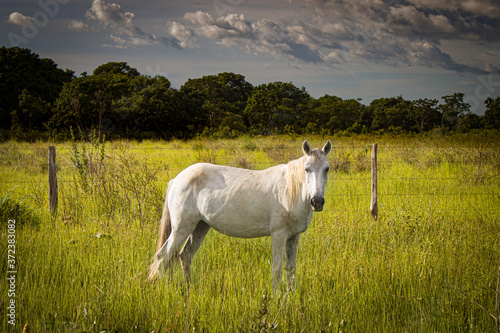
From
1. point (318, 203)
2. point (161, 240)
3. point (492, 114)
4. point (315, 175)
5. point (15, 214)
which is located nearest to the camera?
point (318, 203)

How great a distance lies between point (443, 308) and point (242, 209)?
218 cm

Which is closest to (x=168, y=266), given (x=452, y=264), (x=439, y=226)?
(x=452, y=264)

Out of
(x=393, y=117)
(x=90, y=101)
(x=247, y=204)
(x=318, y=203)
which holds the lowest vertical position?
(x=247, y=204)

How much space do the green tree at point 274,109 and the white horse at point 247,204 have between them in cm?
4011

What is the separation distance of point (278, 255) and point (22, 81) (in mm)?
41984

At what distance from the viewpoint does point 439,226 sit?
5.46m

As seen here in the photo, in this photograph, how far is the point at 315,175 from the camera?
130 inches

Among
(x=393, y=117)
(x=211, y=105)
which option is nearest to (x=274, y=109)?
(x=211, y=105)

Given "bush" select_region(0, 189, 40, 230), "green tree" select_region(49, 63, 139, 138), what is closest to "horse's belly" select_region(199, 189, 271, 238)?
"bush" select_region(0, 189, 40, 230)

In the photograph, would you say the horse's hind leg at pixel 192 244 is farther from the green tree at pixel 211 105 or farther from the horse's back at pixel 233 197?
the green tree at pixel 211 105

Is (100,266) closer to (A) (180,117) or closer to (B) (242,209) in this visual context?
(B) (242,209)

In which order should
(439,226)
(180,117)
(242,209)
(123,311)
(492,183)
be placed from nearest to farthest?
(123,311) → (242,209) → (439,226) → (492,183) → (180,117)

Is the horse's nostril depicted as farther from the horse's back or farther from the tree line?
the tree line

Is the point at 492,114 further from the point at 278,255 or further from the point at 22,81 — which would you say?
the point at 22,81
